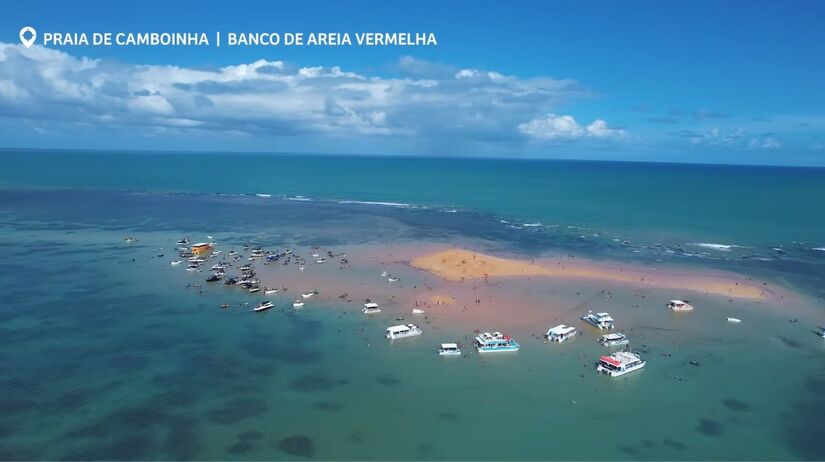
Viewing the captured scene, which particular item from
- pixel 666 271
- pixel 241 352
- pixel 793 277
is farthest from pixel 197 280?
pixel 793 277

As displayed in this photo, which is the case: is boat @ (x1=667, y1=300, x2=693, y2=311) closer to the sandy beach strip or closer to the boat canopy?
the sandy beach strip

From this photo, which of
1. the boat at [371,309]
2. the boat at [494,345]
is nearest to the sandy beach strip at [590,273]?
the boat at [371,309]

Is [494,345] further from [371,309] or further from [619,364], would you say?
[371,309]

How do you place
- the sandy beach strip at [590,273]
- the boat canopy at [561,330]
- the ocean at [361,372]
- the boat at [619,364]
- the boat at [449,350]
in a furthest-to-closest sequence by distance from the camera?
1. the sandy beach strip at [590,273]
2. the boat canopy at [561,330]
3. the boat at [449,350]
4. the boat at [619,364]
5. the ocean at [361,372]

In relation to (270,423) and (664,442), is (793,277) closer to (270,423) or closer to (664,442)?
(664,442)

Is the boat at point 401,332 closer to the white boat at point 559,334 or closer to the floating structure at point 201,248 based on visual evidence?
the white boat at point 559,334

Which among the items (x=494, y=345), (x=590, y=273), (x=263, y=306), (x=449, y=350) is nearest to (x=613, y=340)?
(x=494, y=345)
